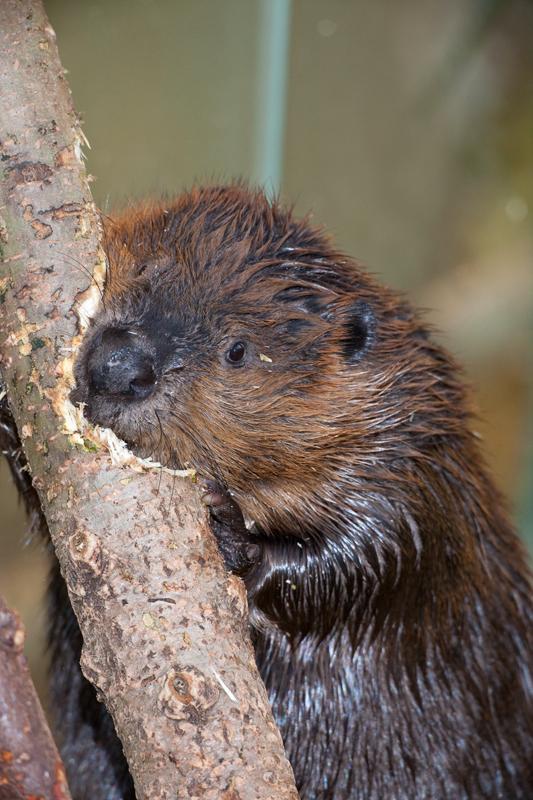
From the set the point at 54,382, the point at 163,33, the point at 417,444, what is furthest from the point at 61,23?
the point at 54,382

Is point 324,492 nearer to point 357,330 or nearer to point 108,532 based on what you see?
point 357,330

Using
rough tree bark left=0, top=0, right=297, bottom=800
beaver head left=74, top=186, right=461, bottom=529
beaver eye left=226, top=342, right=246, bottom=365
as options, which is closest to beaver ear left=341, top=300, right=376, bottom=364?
beaver head left=74, top=186, right=461, bottom=529

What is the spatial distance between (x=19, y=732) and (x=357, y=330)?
6.18ft

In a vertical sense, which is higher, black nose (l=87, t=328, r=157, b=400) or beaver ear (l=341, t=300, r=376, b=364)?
beaver ear (l=341, t=300, r=376, b=364)

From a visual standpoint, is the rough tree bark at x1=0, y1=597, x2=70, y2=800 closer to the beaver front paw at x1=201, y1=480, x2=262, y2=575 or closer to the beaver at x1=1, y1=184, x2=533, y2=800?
the beaver at x1=1, y1=184, x2=533, y2=800

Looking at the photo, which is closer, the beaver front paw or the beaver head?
the beaver head

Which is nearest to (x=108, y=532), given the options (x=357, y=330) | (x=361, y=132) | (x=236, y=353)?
(x=236, y=353)

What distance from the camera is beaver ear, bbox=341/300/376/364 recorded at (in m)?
3.24

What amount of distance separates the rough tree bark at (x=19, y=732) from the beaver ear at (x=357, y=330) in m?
1.74

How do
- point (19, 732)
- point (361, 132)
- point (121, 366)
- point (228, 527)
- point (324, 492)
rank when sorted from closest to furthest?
point (19, 732) → point (121, 366) → point (228, 527) → point (324, 492) → point (361, 132)

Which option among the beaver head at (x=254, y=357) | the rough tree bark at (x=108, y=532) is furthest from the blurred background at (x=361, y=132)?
the rough tree bark at (x=108, y=532)

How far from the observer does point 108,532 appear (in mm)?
2115

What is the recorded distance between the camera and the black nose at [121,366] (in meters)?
2.57

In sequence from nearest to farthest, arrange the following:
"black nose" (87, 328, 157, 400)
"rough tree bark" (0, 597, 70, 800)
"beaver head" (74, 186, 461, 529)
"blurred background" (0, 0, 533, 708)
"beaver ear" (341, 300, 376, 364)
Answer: "rough tree bark" (0, 597, 70, 800) → "black nose" (87, 328, 157, 400) → "beaver head" (74, 186, 461, 529) → "beaver ear" (341, 300, 376, 364) → "blurred background" (0, 0, 533, 708)
